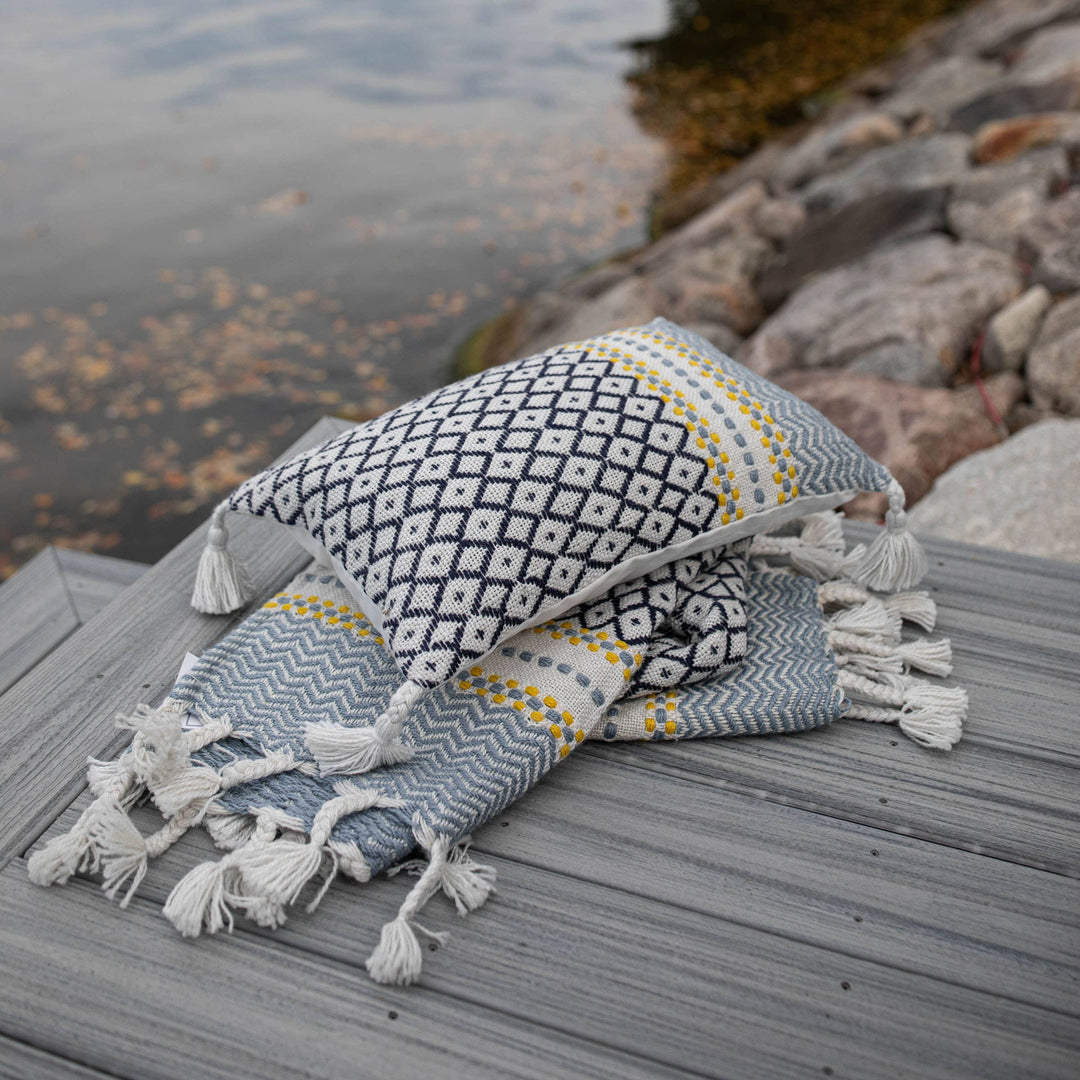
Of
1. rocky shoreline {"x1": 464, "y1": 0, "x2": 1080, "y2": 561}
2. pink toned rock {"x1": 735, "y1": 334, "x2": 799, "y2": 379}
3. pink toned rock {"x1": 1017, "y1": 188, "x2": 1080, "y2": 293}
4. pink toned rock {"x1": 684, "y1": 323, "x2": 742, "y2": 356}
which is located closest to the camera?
rocky shoreline {"x1": 464, "y1": 0, "x2": 1080, "y2": 561}

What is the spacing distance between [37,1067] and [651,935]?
27.4 inches

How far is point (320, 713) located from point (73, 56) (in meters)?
8.35

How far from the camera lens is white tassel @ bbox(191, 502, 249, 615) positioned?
1.62 metres

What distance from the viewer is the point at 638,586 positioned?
4.80 feet

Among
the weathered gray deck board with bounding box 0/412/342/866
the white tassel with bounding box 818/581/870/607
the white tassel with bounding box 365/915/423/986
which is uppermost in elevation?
the weathered gray deck board with bounding box 0/412/342/866

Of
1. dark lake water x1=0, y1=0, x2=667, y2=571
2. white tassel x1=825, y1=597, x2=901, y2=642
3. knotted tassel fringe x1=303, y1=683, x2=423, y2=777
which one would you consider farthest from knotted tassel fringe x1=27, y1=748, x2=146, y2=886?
dark lake water x1=0, y1=0, x2=667, y2=571

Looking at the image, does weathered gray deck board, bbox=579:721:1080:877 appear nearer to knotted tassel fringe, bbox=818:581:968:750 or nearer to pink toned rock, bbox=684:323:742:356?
knotted tassel fringe, bbox=818:581:968:750

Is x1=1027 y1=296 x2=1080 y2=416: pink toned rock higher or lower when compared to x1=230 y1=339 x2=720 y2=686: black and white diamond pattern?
lower

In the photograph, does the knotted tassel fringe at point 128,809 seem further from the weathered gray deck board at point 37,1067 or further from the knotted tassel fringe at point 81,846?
the weathered gray deck board at point 37,1067

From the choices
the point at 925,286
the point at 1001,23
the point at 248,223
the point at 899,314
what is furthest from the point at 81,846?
the point at 1001,23

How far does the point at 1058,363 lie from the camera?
275 cm

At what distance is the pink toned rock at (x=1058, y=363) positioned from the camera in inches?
107

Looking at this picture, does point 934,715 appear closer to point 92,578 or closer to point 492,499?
point 492,499

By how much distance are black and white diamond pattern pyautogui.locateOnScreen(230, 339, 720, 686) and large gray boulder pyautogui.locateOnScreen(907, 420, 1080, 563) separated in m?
1.04
